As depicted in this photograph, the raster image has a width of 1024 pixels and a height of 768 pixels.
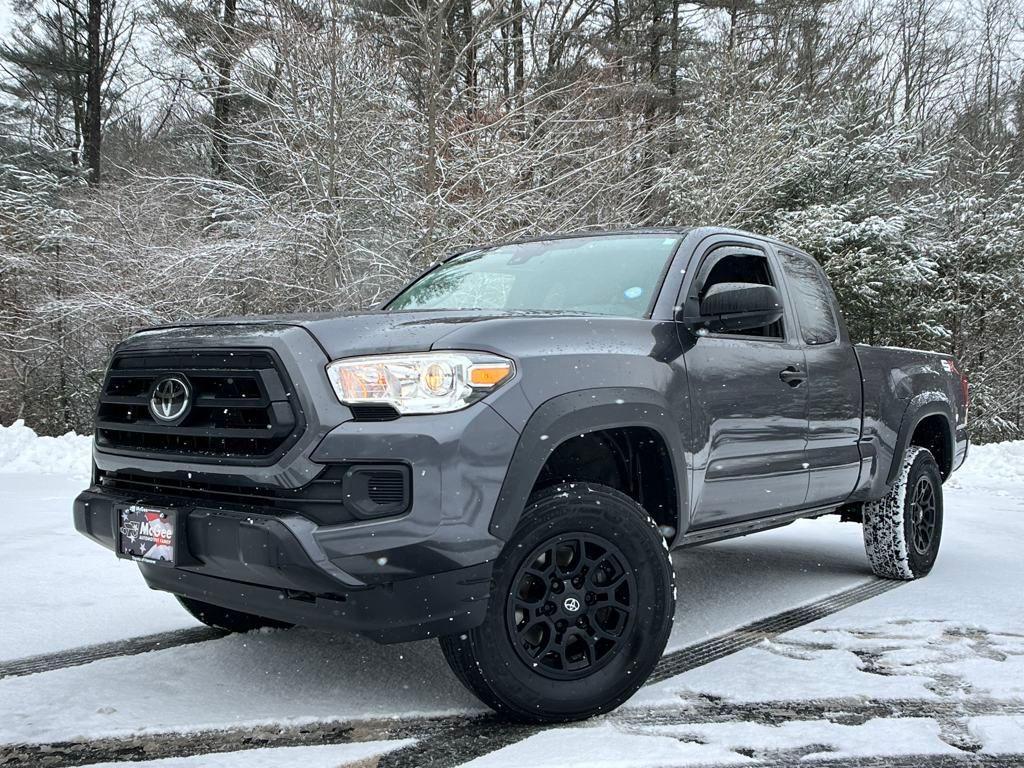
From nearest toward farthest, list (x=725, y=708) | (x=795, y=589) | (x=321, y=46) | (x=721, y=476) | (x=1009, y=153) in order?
(x=725, y=708)
(x=721, y=476)
(x=795, y=589)
(x=321, y=46)
(x=1009, y=153)

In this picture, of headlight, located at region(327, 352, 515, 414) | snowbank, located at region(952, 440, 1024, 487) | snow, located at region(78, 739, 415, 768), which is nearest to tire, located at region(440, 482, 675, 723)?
snow, located at region(78, 739, 415, 768)

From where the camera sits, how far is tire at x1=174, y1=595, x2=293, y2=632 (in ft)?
13.8

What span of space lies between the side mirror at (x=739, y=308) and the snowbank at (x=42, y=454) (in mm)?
8204

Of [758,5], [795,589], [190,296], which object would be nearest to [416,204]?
A: [190,296]

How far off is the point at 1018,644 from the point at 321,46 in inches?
445

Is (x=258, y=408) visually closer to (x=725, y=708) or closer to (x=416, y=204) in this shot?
(x=725, y=708)

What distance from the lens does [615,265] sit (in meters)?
4.29

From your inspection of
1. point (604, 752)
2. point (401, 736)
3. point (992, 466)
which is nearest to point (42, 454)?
point (401, 736)

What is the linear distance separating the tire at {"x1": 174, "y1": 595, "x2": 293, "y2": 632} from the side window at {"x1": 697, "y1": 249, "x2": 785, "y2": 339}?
247cm

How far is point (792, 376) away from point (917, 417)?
5.47ft

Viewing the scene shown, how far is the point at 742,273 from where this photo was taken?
4.84 metres

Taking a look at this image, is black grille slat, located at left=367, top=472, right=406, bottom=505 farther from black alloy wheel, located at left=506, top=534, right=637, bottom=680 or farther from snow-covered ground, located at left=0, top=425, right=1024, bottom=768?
snow-covered ground, located at left=0, top=425, right=1024, bottom=768

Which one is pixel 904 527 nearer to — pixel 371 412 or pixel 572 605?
pixel 572 605

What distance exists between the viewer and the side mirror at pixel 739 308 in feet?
12.5
